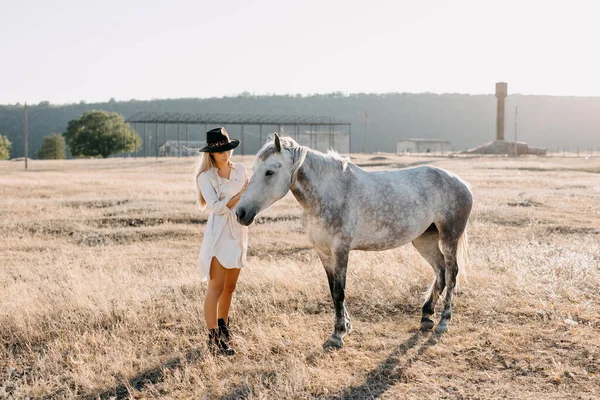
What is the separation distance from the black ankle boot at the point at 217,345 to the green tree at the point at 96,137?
244 feet

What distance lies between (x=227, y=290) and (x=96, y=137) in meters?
77.1

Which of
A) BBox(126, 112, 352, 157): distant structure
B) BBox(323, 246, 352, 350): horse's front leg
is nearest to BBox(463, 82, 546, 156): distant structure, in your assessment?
BBox(126, 112, 352, 157): distant structure

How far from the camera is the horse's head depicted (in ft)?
17.3

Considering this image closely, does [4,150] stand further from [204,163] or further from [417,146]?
[204,163]

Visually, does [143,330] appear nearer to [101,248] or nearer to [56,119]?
[101,248]

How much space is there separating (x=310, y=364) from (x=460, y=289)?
313 centimetres

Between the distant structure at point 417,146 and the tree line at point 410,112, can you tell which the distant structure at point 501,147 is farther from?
the tree line at point 410,112

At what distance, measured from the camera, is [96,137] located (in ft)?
254

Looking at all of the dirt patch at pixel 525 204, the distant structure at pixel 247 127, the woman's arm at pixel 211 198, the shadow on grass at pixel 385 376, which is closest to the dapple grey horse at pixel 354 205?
the woman's arm at pixel 211 198

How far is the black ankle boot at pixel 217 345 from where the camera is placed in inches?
225

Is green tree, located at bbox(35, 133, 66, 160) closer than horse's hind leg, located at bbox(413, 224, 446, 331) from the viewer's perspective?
No

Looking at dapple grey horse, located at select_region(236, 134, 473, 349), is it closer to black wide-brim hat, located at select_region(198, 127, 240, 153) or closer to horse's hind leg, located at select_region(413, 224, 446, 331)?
horse's hind leg, located at select_region(413, 224, 446, 331)

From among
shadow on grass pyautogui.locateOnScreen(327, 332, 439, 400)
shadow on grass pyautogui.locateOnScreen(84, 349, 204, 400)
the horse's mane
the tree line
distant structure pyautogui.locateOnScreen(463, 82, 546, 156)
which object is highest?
the tree line

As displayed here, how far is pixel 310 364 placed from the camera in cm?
552
